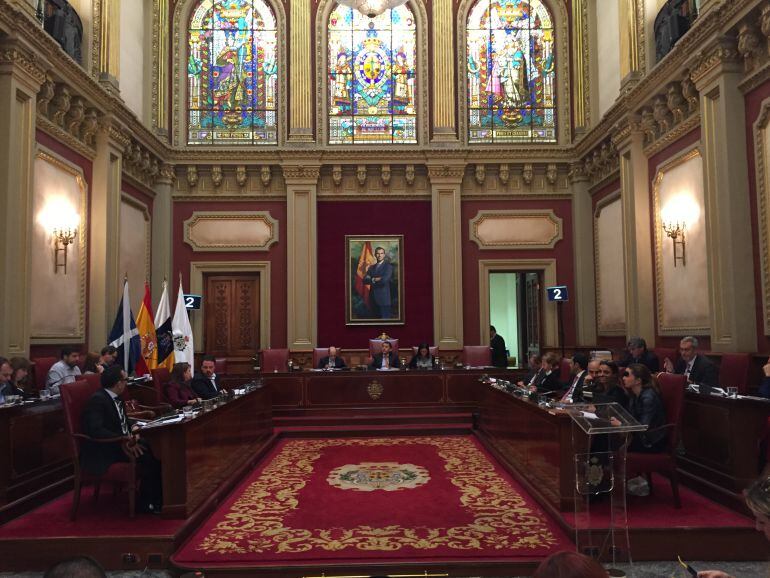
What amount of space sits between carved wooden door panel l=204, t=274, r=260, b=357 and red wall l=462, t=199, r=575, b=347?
4.05 metres

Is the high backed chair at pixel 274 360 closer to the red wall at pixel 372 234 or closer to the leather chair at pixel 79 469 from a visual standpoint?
the red wall at pixel 372 234

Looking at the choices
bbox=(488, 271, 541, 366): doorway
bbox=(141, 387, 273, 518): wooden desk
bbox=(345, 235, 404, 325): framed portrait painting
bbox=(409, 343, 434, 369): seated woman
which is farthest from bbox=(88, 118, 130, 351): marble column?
bbox=(488, 271, 541, 366): doorway

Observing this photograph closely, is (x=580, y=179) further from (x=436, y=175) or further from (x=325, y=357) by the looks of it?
(x=325, y=357)

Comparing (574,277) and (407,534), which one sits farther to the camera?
(574,277)

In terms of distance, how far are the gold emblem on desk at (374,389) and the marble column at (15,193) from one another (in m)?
4.58

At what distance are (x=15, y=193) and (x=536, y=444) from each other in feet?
19.7

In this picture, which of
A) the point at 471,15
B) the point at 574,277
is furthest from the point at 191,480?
the point at 471,15

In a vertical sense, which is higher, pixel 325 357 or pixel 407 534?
pixel 325 357

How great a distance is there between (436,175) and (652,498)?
842cm

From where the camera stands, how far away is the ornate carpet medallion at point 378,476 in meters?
6.18

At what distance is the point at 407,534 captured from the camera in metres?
4.71

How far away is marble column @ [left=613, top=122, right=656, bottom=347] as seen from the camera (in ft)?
31.4

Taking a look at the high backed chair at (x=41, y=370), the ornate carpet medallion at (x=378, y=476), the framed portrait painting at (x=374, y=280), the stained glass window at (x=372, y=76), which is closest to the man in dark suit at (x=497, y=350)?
the framed portrait painting at (x=374, y=280)

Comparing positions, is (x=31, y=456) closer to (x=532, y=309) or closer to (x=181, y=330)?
(x=181, y=330)
